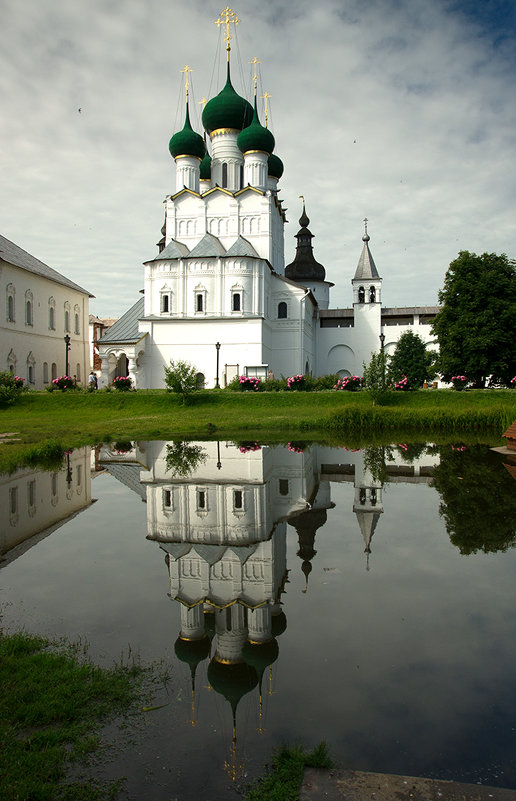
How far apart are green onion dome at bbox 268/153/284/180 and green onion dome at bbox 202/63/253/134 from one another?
3.57 meters

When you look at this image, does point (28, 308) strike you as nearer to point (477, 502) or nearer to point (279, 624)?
point (477, 502)

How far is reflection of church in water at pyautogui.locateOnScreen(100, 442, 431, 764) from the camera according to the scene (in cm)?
379

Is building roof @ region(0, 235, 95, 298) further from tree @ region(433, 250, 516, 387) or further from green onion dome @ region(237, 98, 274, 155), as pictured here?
tree @ region(433, 250, 516, 387)

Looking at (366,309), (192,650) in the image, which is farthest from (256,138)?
(192,650)

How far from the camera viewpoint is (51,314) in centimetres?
3750

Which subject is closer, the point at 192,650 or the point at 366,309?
the point at 192,650

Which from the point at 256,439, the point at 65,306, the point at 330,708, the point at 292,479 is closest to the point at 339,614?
the point at 330,708

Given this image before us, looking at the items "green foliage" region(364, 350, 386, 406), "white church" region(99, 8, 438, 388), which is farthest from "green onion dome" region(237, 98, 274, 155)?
"green foliage" region(364, 350, 386, 406)

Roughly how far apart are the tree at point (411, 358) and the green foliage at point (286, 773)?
3931 cm

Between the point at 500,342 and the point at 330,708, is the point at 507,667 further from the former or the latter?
the point at 500,342

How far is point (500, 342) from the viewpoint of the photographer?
2797cm

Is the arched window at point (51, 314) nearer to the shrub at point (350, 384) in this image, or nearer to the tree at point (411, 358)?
the shrub at point (350, 384)

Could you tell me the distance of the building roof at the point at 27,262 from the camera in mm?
32737

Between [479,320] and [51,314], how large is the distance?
26.1m
